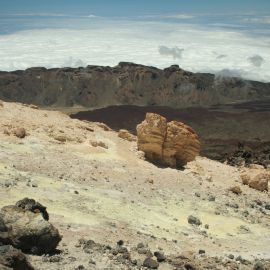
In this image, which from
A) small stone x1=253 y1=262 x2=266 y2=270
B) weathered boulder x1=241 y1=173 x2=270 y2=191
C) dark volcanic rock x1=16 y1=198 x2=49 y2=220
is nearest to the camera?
dark volcanic rock x1=16 y1=198 x2=49 y2=220

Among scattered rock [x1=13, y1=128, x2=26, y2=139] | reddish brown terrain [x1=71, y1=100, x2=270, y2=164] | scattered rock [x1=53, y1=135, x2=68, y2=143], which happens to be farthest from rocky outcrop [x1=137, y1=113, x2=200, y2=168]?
reddish brown terrain [x1=71, y1=100, x2=270, y2=164]

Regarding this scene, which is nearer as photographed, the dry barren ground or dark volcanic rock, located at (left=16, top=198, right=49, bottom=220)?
dark volcanic rock, located at (left=16, top=198, right=49, bottom=220)

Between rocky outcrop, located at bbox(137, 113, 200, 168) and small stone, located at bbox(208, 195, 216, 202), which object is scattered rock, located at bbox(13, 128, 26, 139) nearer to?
rocky outcrop, located at bbox(137, 113, 200, 168)

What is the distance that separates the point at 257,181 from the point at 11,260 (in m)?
18.9

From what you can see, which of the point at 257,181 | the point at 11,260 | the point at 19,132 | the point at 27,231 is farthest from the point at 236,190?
the point at 11,260

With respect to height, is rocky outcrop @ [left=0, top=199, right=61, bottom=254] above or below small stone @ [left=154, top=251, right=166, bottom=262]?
above

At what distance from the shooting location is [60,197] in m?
17.7

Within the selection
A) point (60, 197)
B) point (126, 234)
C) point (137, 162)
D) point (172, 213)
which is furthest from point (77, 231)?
point (137, 162)

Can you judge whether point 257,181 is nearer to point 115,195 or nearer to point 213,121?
point 115,195

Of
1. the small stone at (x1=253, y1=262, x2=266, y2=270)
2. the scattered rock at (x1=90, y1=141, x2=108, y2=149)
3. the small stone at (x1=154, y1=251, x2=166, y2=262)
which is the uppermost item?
the scattered rock at (x1=90, y1=141, x2=108, y2=149)

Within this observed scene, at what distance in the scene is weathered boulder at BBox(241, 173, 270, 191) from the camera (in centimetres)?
2709

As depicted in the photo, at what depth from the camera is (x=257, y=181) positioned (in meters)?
27.1

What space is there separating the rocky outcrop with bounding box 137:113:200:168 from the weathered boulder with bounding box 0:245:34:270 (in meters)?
17.1

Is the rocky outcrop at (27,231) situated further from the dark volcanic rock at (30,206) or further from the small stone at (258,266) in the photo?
the small stone at (258,266)
